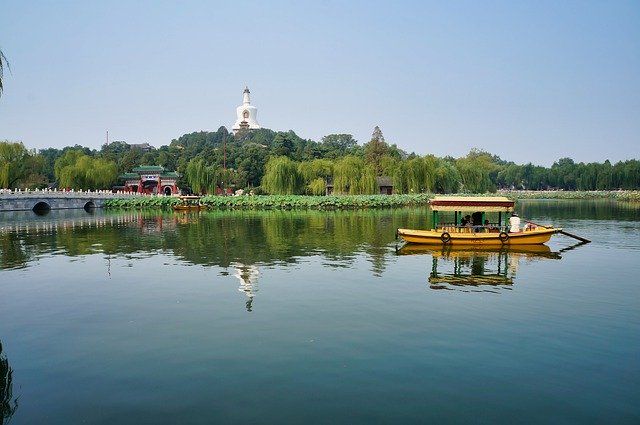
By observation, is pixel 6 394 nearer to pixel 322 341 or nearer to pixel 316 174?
pixel 322 341

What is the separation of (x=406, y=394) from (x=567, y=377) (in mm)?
2487

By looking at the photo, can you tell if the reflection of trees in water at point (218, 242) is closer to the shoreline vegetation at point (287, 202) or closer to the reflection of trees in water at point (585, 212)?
the reflection of trees in water at point (585, 212)

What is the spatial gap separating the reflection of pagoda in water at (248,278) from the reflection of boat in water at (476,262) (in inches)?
190

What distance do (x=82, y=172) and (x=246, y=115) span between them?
6709cm

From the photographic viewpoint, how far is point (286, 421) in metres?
6.48

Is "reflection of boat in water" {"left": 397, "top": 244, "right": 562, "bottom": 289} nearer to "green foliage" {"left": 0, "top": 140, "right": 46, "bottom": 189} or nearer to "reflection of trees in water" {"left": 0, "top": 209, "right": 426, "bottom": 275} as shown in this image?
"reflection of trees in water" {"left": 0, "top": 209, "right": 426, "bottom": 275}

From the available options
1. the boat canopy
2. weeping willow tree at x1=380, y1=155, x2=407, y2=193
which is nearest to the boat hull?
the boat canopy

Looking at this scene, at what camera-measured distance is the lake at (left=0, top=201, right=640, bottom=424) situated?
6875mm

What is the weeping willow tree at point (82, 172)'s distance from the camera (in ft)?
232

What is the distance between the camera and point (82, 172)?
7256cm

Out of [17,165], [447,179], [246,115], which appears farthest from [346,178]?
[246,115]

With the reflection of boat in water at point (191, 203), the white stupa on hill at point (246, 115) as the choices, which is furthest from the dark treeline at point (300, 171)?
the white stupa on hill at point (246, 115)

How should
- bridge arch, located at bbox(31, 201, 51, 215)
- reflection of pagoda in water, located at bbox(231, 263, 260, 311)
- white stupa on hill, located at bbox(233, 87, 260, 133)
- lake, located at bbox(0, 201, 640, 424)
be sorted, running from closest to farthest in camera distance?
lake, located at bbox(0, 201, 640, 424) < reflection of pagoda in water, located at bbox(231, 263, 260, 311) < bridge arch, located at bbox(31, 201, 51, 215) < white stupa on hill, located at bbox(233, 87, 260, 133)

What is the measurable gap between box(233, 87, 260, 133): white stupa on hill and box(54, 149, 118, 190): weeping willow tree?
58.2m
